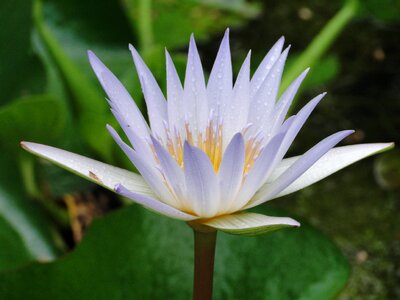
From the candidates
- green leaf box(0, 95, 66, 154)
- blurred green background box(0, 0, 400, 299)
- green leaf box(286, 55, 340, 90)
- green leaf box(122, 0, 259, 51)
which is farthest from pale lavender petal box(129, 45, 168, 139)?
green leaf box(122, 0, 259, 51)

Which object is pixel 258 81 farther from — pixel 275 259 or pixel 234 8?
pixel 234 8

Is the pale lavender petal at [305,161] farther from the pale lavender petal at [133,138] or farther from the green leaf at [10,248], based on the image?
the green leaf at [10,248]

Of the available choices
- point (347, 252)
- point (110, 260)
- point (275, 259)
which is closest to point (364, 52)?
point (347, 252)

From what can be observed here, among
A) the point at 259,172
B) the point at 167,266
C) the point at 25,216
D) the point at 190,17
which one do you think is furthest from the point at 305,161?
the point at 190,17

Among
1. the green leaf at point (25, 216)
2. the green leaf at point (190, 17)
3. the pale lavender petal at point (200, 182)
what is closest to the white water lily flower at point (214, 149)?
the pale lavender petal at point (200, 182)

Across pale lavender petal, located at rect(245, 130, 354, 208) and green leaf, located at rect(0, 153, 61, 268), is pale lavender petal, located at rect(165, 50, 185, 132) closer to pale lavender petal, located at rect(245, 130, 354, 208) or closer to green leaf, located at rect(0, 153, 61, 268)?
pale lavender petal, located at rect(245, 130, 354, 208)
